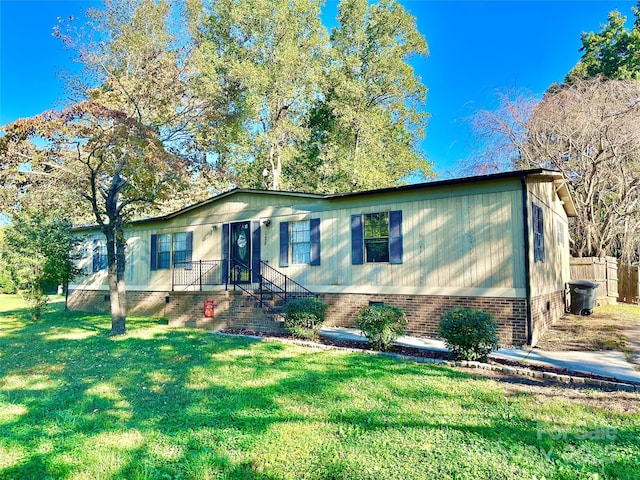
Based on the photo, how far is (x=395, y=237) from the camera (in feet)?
31.3

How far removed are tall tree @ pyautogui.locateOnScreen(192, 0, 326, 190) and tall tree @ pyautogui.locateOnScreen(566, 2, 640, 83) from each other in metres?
14.4

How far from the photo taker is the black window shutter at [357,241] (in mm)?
9992

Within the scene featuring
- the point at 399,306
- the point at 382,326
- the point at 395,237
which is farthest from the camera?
the point at 395,237

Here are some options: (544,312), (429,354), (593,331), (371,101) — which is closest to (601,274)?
(593,331)

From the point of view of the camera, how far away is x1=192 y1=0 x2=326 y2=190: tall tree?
20.6 meters

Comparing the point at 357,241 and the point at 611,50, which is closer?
the point at 357,241

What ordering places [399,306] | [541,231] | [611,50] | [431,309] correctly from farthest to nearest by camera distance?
1. [611,50]
2. [541,231]
3. [399,306]
4. [431,309]

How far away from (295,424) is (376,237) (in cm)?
655

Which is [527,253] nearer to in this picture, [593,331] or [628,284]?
[593,331]

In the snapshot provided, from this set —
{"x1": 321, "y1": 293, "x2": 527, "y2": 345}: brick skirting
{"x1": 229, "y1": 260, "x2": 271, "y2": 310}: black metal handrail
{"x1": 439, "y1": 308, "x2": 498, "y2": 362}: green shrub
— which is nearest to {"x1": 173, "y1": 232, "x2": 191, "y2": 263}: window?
{"x1": 229, "y1": 260, "x2": 271, "y2": 310}: black metal handrail

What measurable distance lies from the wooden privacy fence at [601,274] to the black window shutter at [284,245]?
10.6 metres

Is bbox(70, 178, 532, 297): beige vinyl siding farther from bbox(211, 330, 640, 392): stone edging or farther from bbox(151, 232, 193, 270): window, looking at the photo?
bbox(211, 330, 640, 392): stone edging

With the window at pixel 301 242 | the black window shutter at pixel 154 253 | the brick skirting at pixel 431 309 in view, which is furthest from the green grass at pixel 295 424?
the black window shutter at pixel 154 253

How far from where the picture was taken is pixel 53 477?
2.97m
